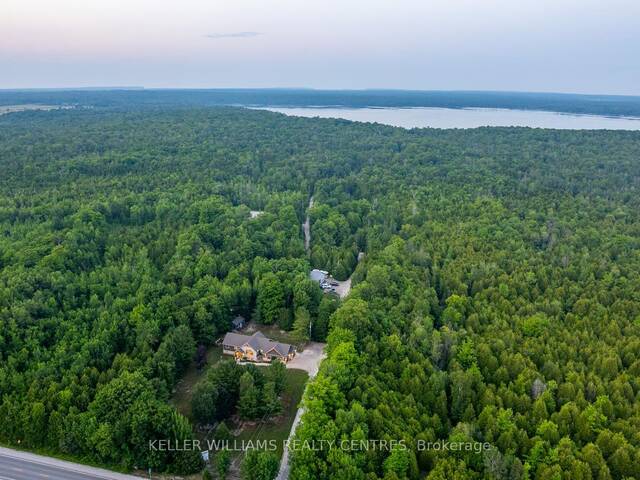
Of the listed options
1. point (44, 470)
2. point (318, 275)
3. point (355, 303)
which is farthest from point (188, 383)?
point (318, 275)

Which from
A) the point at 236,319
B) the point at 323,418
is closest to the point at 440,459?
the point at 323,418

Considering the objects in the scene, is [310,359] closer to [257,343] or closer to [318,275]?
[257,343]

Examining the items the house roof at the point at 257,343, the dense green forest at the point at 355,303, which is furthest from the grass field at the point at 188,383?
the house roof at the point at 257,343

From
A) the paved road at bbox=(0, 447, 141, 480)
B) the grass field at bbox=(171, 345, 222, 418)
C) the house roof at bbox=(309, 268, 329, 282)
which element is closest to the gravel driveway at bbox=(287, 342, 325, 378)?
the grass field at bbox=(171, 345, 222, 418)

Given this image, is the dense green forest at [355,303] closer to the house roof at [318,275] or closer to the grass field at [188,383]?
the grass field at [188,383]

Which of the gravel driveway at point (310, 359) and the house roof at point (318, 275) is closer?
the gravel driveway at point (310, 359)

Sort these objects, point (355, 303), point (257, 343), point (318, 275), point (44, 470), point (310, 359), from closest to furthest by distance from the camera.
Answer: point (44, 470)
point (355, 303)
point (257, 343)
point (310, 359)
point (318, 275)
